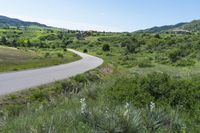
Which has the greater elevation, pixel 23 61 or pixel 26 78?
pixel 26 78

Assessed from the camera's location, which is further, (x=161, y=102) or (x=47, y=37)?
(x=47, y=37)

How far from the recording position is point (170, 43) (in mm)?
110250

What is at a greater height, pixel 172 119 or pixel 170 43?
pixel 172 119

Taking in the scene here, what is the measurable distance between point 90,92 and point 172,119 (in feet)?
19.9

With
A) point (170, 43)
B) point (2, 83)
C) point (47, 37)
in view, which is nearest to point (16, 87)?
point (2, 83)

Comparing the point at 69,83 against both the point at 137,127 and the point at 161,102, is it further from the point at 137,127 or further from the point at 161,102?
the point at 137,127

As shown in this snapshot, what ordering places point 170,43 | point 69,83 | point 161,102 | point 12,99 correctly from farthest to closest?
point 170,43 → point 69,83 → point 12,99 → point 161,102

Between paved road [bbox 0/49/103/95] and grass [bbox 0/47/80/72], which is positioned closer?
paved road [bbox 0/49/103/95]

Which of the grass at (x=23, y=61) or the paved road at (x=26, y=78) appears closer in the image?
the paved road at (x=26, y=78)

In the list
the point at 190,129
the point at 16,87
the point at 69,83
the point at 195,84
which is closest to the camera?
the point at 190,129

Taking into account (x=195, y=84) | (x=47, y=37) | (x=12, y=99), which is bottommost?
(x=47, y=37)

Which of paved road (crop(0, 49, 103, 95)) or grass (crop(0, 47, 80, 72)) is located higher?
paved road (crop(0, 49, 103, 95))

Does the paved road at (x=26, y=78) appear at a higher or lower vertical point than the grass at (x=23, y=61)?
higher

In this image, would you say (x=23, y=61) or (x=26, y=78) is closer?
(x=26, y=78)
